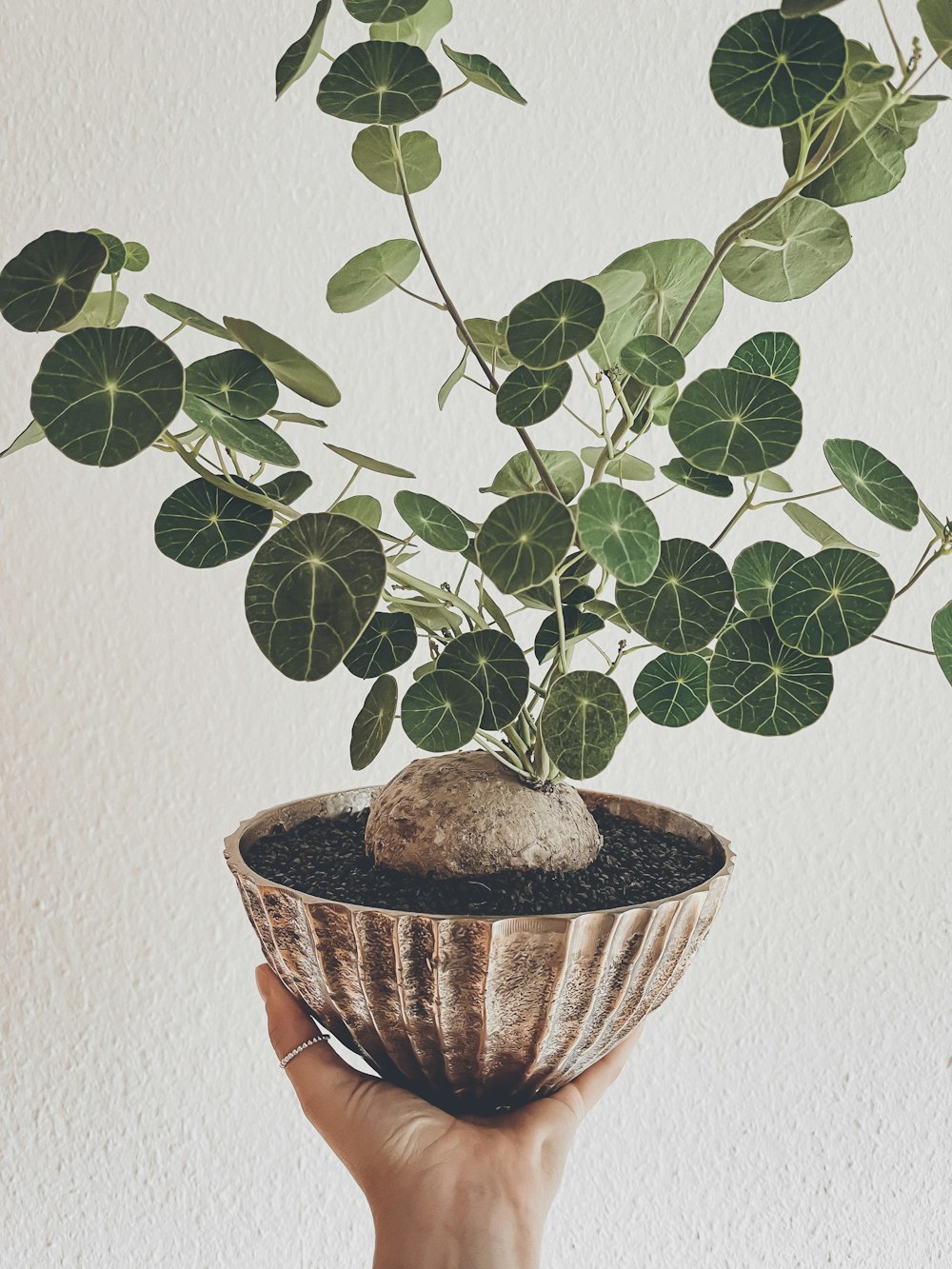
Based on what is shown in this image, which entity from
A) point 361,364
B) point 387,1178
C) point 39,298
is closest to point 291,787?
point 361,364

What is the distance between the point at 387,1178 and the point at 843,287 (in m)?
1.21

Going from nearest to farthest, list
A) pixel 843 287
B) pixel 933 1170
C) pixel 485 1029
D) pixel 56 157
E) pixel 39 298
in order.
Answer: pixel 39 298 < pixel 485 1029 < pixel 56 157 < pixel 843 287 < pixel 933 1170

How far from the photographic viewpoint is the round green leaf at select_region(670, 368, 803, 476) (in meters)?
0.59

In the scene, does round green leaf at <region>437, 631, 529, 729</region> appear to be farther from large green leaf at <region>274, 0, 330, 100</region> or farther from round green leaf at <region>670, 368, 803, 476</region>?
large green leaf at <region>274, 0, 330, 100</region>

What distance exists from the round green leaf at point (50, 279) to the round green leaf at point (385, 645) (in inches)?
12.9

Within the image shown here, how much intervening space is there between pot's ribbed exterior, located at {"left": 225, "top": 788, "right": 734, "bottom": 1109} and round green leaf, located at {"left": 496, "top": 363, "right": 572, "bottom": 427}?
0.31 meters

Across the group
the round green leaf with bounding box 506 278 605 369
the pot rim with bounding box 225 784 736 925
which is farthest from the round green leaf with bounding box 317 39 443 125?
the pot rim with bounding box 225 784 736 925

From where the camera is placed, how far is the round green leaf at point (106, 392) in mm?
542

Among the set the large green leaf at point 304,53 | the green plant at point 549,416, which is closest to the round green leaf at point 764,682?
the green plant at point 549,416

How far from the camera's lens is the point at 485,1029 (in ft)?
2.31

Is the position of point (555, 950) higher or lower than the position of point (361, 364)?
lower

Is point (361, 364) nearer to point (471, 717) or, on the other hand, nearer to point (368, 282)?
point (368, 282)

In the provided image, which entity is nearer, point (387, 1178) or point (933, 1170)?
point (387, 1178)

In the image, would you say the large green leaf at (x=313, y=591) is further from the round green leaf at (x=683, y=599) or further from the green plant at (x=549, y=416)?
the round green leaf at (x=683, y=599)
